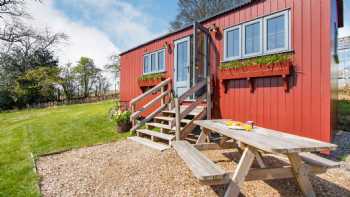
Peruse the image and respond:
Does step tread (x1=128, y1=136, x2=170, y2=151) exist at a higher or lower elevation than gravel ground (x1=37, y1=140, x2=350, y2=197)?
higher

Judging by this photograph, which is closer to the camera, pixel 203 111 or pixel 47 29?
pixel 203 111

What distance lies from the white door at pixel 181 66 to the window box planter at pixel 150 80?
2.38 ft

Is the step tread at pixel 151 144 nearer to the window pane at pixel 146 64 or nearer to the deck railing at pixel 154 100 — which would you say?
the deck railing at pixel 154 100

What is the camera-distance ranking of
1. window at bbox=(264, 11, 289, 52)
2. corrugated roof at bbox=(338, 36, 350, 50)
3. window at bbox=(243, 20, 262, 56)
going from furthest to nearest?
1. corrugated roof at bbox=(338, 36, 350, 50)
2. window at bbox=(243, 20, 262, 56)
3. window at bbox=(264, 11, 289, 52)

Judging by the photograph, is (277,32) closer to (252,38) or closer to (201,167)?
(252,38)

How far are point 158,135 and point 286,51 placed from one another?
10.8 ft

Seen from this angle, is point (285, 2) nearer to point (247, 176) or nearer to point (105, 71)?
point (247, 176)

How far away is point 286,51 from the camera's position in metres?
4.54

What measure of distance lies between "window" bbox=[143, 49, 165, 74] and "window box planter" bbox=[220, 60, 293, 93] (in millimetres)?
2711

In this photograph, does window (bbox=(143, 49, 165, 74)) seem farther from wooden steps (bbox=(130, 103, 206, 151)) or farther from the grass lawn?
the grass lawn

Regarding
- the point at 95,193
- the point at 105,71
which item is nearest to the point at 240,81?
the point at 95,193

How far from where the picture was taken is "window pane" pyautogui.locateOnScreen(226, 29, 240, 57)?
5.55 m

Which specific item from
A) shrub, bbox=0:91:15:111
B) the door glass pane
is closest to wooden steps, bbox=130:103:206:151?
the door glass pane

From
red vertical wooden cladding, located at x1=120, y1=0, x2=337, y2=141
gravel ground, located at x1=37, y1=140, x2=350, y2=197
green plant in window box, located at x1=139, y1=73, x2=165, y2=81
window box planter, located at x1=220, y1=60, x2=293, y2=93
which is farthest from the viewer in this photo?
green plant in window box, located at x1=139, y1=73, x2=165, y2=81
